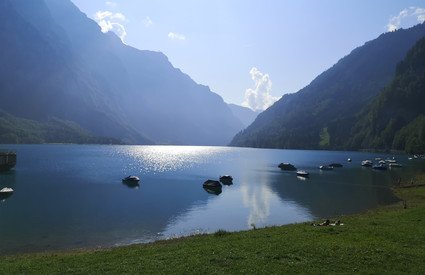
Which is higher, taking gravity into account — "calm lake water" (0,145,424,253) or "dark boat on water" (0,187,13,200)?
"dark boat on water" (0,187,13,200)

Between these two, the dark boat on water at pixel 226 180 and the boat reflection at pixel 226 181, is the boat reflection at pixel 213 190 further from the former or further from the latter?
the dark boat on water at pixel 226 180

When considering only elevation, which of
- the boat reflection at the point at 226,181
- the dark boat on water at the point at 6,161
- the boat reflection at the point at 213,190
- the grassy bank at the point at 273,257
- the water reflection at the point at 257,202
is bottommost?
the water reflection at the point at 257,202

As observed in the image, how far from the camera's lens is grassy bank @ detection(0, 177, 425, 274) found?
89.7 ft

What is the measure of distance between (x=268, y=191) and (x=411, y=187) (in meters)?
35.5

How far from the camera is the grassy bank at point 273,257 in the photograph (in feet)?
89.7

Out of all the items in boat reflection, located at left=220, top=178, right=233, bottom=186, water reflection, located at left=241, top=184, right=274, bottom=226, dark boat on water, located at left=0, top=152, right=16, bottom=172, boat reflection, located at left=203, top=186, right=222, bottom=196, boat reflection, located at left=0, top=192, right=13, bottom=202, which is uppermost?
dark boat on water, located at left=0, top=152, right=16, bottom=172

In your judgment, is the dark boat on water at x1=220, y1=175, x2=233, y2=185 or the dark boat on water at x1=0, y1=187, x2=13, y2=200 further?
the dark boat on water at x1=220, y1=175, x2=233, y2=185

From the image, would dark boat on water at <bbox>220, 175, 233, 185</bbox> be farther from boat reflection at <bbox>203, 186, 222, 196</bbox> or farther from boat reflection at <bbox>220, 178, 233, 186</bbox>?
boat reflection at <bbox>203, 186, 222, 196</bbox>

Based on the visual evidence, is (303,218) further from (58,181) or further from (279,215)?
(58,181)

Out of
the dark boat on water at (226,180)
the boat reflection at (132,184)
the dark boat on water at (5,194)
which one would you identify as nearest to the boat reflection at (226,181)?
the dark boat on water at (226,180)

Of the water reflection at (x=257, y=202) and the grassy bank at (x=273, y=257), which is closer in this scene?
the grassy bank at (x=273, y=257)

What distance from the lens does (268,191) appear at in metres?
109

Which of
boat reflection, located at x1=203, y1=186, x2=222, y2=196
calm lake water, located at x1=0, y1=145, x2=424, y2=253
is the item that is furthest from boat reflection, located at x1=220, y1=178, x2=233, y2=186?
boat reflection, located at x1=203, y1=186, x2=222, y2=196

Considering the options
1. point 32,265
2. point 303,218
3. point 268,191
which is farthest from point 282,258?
point 268,191
